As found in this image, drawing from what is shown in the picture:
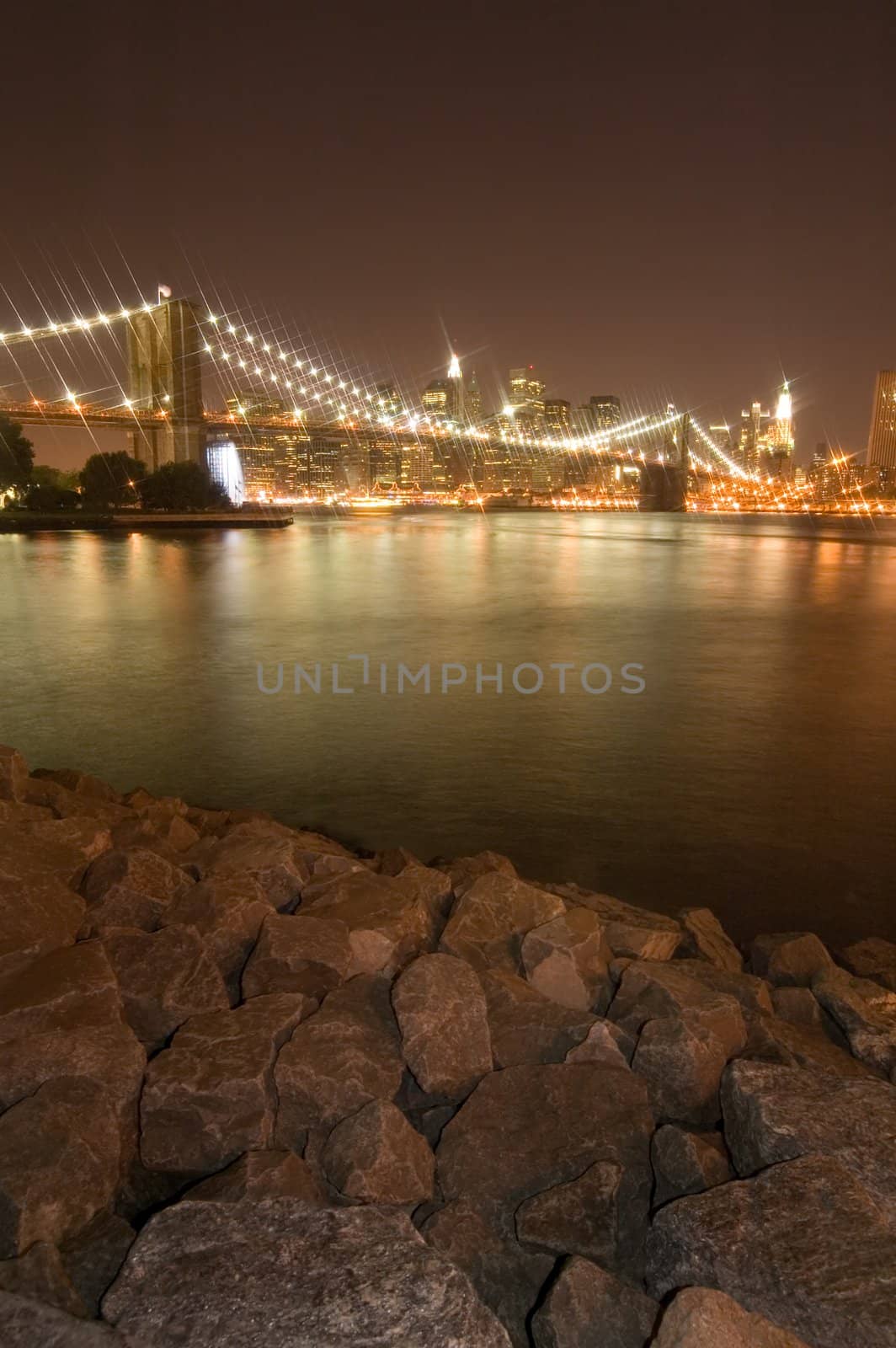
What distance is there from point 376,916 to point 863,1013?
156cm

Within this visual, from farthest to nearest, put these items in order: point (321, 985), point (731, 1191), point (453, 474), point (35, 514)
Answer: point (453, 474) < point (35, 514) < point (321, 985) < point (731, 1191)

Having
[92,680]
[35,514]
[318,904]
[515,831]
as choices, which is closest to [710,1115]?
[318,904]

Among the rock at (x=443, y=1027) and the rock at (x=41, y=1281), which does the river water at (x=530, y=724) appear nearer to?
the rock at (x=443, y=1027)

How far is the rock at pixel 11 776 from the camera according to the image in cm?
418

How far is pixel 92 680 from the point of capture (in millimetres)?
10188

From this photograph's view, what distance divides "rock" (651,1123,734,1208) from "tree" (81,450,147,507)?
2025 inches

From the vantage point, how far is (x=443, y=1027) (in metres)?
2.28

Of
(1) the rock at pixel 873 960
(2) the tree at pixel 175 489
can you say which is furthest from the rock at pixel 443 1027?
(2) the tree at pixel 175 489

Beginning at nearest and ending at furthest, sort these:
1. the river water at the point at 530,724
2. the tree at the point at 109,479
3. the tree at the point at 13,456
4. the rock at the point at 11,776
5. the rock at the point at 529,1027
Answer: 1. the rock at the point at 529,1027
2. the rock at the point at 11,776
3. the river water at the point at 530,724
4. the tree at the point at 13,456
5. the tree at the point at 109,479

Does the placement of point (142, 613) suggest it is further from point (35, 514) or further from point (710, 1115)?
point (35, 514)

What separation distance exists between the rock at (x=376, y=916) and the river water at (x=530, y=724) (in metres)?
1.94

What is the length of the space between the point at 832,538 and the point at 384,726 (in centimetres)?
4561

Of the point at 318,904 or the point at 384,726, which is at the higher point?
the point at 318,904

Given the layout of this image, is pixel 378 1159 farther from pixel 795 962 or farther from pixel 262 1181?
pixel 795 962
